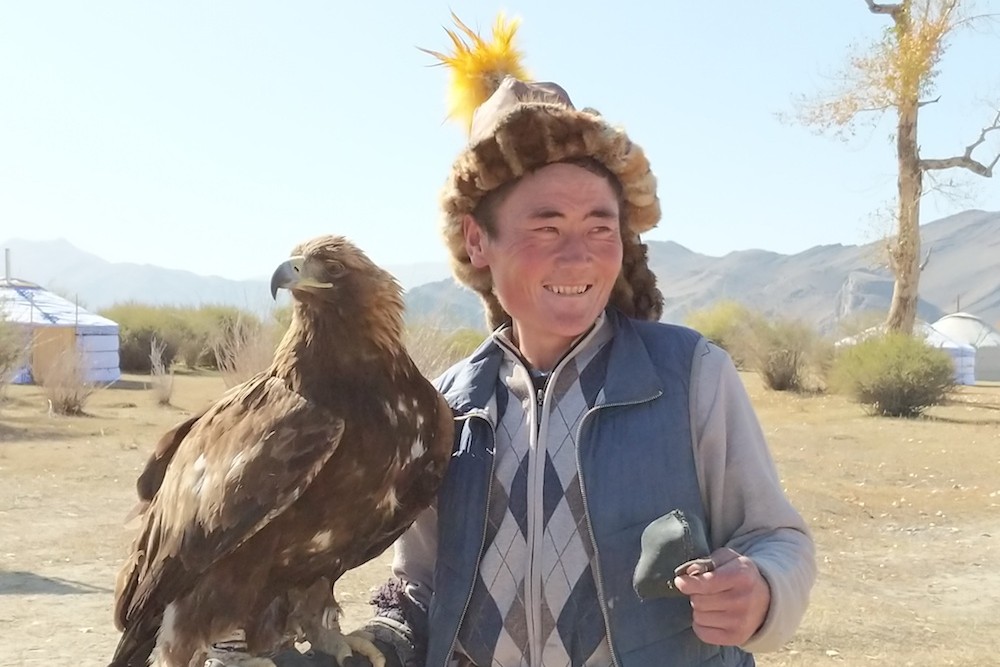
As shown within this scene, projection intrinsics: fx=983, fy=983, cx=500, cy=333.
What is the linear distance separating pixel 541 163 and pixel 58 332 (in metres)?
24.4

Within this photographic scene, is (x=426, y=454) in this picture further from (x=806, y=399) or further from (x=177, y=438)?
(x=806, y=399)

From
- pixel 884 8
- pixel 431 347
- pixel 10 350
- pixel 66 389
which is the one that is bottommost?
pixel 66 389

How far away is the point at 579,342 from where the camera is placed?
2.43 meters

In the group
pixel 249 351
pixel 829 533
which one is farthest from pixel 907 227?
pixel 249 351

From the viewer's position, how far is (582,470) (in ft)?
7.24

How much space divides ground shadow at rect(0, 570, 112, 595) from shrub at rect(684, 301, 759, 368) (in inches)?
791

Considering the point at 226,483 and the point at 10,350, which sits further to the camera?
the point at 10,350

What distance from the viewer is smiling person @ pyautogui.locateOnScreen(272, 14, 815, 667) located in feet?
6.89

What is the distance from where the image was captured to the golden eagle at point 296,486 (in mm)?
2354

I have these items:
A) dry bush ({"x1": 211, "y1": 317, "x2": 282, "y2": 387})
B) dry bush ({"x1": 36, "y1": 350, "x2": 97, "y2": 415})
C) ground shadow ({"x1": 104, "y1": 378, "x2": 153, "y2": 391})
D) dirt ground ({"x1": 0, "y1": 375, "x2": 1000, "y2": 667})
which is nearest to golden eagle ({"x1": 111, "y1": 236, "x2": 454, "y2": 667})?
dirt ground ({"x1": 0, "y1": 375, "x2": 1000, "y2": 667})

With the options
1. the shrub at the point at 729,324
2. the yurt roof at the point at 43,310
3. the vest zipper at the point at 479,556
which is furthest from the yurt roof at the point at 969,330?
the vest zipper at the point at 479,556

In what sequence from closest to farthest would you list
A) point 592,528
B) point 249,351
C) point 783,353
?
point 592,528 < point 249,351 < point 783,353

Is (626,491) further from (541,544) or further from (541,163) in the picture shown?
(541,163)

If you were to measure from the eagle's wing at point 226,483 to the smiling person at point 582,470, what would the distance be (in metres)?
0.40
